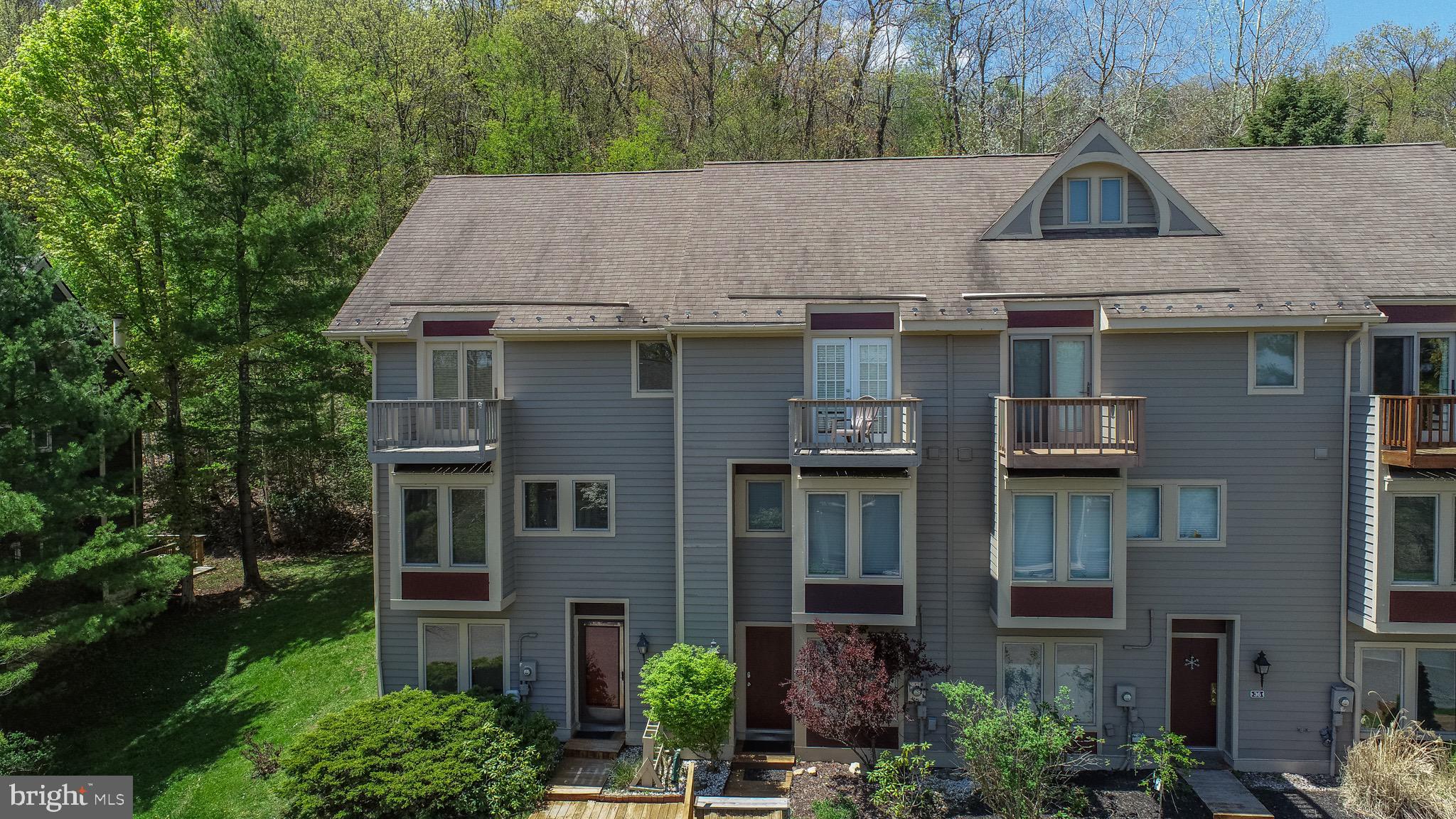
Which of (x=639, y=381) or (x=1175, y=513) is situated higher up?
(x=639, y=381)

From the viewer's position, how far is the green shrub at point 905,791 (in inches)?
413

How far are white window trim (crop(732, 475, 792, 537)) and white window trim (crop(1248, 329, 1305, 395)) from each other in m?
7.39

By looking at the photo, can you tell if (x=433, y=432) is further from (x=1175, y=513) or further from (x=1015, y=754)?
(x=1175, y=513)

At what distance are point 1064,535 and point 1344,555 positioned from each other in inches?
174

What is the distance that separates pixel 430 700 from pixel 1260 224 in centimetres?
1623

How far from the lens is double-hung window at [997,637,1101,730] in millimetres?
11945

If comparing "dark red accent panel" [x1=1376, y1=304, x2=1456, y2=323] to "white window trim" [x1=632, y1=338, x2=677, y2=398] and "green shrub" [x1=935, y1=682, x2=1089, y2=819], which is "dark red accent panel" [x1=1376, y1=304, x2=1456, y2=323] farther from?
"white window trim" [x1=632, y1=338, x2=677, y2=398]

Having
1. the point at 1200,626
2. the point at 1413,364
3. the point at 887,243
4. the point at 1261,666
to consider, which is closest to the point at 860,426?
the point at 887,243

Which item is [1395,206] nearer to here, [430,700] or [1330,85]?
[1330,85]

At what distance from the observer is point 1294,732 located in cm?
1167

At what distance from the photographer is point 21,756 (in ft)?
36.4

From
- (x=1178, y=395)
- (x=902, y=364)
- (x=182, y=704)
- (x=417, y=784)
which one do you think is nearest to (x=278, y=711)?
(x=182, y=704)

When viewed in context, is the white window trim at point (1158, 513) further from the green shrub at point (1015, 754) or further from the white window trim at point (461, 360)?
Answer: the white window trim at point (461, 360)

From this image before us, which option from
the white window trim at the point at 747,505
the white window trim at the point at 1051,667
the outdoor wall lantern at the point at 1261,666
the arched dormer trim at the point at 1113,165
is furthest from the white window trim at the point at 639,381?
the outdoor wall lantern at the point at 1261,666
